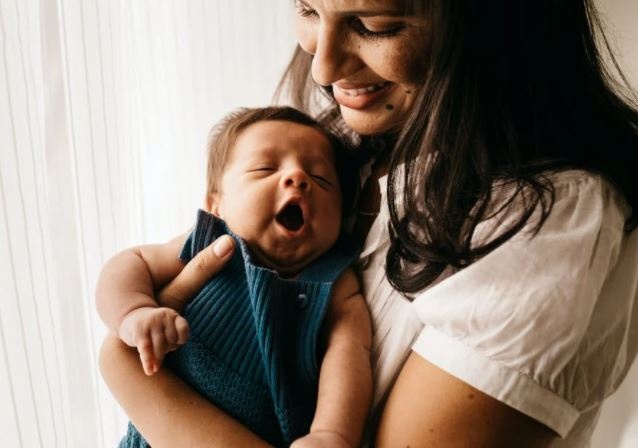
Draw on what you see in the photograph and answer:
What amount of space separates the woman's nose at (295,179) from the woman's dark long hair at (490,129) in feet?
0.62

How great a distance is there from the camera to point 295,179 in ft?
3.17

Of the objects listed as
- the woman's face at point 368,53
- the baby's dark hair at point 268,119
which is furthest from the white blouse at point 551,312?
the baby's dark hair at point 268,119

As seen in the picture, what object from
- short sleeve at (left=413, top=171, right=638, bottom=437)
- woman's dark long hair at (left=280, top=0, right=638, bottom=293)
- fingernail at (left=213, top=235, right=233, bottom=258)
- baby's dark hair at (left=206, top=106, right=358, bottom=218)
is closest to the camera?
short sleeve at (left=413, top=171, right=638, bottom=437)

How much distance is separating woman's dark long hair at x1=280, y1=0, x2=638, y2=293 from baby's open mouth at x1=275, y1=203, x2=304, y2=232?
203 mm

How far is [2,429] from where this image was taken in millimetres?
913

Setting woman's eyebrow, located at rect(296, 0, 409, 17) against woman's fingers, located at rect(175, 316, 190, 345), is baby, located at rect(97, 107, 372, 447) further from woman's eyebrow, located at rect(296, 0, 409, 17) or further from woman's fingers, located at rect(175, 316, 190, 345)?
woman's eyebrow, located at rect(296, 0, 409, 17)

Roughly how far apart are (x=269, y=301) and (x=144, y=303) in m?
0.20

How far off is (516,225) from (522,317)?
0.12 metres

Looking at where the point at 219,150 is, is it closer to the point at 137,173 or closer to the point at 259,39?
the point at 137,173

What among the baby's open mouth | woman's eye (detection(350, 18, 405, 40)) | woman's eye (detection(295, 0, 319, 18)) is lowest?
the baby's open mouth

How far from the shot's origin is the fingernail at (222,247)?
0.90m

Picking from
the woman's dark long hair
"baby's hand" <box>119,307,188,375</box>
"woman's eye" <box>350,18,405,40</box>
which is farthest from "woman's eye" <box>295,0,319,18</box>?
"baby's hand" <box>119,307,188,375</box>

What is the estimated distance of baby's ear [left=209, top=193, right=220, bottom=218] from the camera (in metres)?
1.09

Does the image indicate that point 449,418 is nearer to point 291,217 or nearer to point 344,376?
point 344,376
